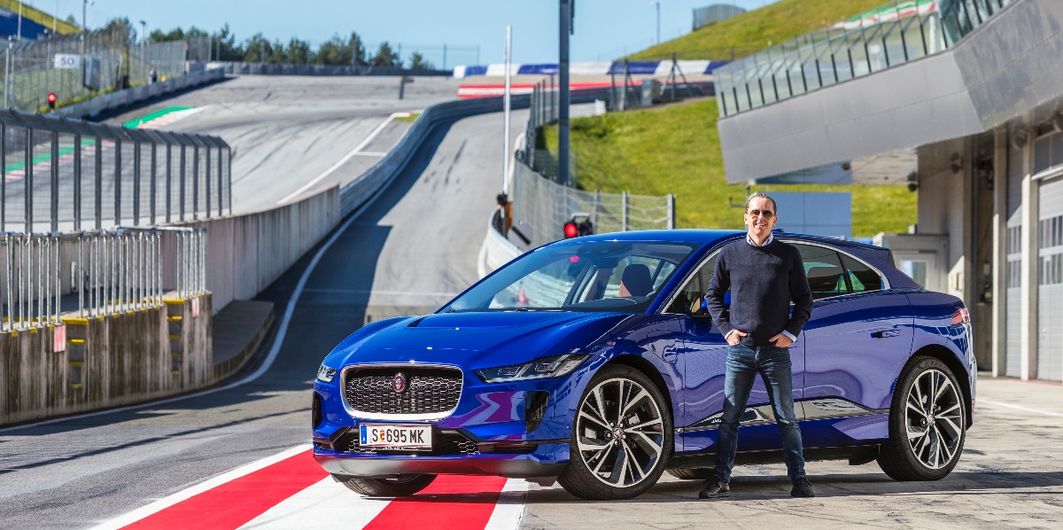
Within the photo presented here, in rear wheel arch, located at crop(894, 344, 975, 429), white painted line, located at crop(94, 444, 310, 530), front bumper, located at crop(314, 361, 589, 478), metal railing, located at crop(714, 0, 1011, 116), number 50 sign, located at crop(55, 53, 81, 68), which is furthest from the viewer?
number 50 sign, located at crop(55, 53, 81, 68)

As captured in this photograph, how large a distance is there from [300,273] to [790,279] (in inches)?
1475

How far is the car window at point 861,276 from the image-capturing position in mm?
10859

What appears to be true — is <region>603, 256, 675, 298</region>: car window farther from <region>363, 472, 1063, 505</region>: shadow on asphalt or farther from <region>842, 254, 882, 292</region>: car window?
<region>842, 254, 882, 292</region>: car window

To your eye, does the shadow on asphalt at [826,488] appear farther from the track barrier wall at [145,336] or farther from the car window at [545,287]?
the track barrier wall at [145,336]

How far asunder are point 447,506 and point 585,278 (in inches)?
68.6

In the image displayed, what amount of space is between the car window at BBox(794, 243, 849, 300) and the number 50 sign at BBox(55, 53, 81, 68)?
242 ft

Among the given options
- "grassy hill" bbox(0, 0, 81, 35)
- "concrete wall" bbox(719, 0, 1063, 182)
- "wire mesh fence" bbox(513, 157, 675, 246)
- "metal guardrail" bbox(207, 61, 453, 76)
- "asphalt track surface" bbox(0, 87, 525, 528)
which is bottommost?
"asphalt track surface" bbox(0, 87, 525, 528)

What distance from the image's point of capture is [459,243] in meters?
52.0

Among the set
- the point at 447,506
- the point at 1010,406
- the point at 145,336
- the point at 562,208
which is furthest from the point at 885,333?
the point at 562,208

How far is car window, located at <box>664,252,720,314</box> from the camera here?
9.84 m

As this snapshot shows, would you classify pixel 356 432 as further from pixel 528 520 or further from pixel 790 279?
pixel 790 279

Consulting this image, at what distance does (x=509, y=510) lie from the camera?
909 cm

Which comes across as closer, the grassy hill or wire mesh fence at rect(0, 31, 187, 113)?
wire mesh fence at rect(0, 31, 187, 113)

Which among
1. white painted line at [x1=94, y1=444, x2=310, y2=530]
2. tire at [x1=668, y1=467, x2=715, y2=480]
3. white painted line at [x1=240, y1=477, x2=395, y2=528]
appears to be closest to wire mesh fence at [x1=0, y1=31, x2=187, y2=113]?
white painted line at [x1=94, y1=444, x2=310, y2=530]
